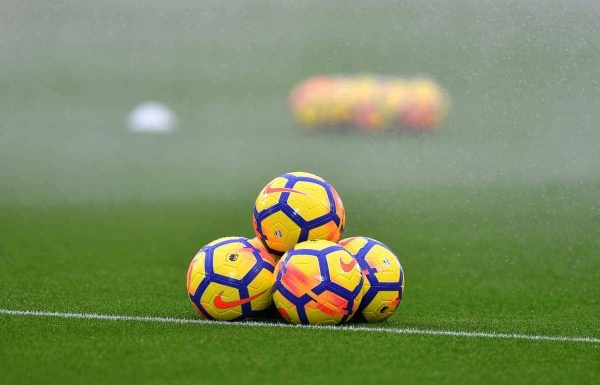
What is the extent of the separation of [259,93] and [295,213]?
15.3 metres

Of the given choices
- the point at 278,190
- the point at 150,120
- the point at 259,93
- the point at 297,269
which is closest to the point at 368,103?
the point at 259,93

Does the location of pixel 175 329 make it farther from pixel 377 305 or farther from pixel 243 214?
pixel 243 214

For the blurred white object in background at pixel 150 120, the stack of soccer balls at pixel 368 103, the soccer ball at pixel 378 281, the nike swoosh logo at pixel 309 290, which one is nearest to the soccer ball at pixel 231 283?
the nike swoosh logo at pixel 309 290

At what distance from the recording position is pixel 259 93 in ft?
72.3

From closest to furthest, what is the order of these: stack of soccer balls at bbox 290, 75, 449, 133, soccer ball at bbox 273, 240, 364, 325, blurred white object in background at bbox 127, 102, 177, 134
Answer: soccer ball at bbox 273, 240, 364, 325
stack of soccer balls at bbox 290, 75, 449, 133
blurred white object in background at bbox 127, 102, 177, 134

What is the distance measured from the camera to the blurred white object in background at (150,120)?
22891mm

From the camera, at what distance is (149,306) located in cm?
769

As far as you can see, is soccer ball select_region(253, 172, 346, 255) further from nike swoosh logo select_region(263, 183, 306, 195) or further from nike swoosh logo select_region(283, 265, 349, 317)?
nike swoosh logo select_region(283, 265, 349, 317)

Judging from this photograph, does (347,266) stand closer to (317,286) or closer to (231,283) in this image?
(317,286)

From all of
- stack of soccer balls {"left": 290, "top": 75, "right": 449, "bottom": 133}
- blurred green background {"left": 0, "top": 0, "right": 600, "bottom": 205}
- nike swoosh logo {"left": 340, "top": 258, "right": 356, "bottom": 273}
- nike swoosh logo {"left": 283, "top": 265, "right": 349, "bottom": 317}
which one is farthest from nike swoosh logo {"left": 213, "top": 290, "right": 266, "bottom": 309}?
stack of soccer balls {"left": 290, "top": 75, "right": 449, "bottom": 133}

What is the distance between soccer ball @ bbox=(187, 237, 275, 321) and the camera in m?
6.83

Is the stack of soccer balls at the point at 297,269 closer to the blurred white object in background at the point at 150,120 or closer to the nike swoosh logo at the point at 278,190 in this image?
the nike swoosh logo at the point at 278,190

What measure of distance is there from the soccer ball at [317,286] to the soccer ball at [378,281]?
0.20 m

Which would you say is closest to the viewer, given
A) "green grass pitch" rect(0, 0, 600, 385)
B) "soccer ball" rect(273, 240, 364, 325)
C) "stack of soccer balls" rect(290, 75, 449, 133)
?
"green grass pitch" rect(0, 0, 600, 385)
